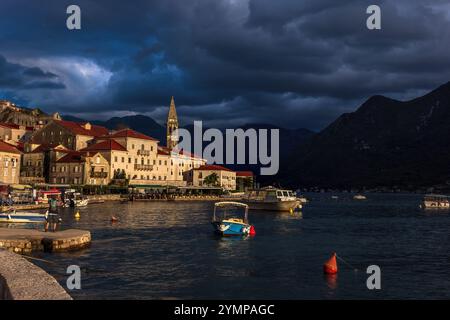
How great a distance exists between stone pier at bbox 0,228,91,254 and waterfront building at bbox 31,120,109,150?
116 metres

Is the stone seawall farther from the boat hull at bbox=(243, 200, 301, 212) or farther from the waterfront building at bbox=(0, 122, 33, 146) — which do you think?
the waterfront building at bbox=(0, 122, 33, 146)

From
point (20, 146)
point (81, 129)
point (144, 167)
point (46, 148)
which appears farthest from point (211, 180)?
point (20, 146)

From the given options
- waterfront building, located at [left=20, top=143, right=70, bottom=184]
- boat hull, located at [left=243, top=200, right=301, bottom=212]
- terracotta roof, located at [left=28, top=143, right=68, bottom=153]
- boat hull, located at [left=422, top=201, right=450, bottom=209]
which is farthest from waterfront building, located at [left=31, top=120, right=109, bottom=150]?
boat hull, located at [left=422, top=201, right=450, bottom=209]

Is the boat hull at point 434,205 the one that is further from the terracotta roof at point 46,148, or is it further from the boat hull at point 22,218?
the boat hull at point 22,218

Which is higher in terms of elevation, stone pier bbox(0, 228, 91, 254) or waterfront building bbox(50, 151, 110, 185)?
waterfront building bbox(50, 151, 110, 185)

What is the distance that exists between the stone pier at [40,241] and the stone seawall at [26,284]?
1257 centimetres

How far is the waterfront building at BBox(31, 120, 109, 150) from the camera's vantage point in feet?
508

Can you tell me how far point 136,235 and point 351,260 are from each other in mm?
24835

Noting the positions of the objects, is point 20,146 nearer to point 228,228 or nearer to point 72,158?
point 72,158

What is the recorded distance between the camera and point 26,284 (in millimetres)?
20688

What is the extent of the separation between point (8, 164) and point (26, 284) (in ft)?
374
